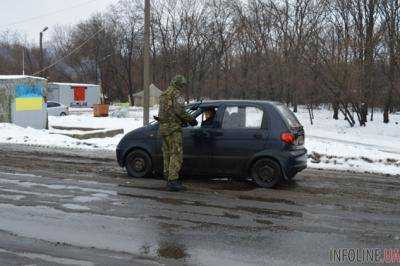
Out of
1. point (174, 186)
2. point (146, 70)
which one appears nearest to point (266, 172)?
point (174, 186)

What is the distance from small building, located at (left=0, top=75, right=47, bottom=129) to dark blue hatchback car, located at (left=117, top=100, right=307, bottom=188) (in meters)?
14.7

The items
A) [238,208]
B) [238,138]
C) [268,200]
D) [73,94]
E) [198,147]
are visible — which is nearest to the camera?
[238,208]

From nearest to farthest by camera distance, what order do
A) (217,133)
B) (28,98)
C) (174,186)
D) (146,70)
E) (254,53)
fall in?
(174,186) < (217,133) < (146,70) < (28,98) < (254,53)

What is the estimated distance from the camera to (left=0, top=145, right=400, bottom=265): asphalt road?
19.0 feet

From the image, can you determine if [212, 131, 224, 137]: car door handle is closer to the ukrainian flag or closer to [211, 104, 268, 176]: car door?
[211, 104, 268, 176]: car door

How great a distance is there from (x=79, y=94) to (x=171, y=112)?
2207 inches

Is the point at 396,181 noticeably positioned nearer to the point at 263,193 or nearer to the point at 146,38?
the point at 263,193

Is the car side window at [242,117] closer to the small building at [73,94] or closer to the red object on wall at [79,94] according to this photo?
the small building at [73,94]

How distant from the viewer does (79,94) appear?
63625 mm

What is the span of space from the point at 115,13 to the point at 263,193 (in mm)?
73355

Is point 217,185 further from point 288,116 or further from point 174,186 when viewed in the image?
point 288,116

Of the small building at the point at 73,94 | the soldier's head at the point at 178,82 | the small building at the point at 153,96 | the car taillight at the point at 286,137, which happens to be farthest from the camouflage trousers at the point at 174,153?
the small building at the point at 153,96

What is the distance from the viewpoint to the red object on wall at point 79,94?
2491 inches

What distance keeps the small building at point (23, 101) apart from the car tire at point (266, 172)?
1618cm
